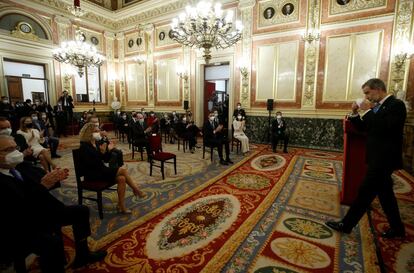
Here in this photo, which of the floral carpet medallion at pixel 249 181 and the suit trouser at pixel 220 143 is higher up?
the suit trouser at pixel 220 143

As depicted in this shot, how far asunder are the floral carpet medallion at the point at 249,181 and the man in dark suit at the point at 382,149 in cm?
175

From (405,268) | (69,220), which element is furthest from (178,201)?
(405,268)

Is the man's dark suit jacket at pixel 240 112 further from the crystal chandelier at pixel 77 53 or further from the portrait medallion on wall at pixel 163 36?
the crystal chandelier at pixel 77 53

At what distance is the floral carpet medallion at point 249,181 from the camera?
4070 mm

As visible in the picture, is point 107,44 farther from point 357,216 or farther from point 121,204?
point 357,216

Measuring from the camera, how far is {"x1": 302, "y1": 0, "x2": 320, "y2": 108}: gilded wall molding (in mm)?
7289

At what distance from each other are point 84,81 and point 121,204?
1138 centimetres

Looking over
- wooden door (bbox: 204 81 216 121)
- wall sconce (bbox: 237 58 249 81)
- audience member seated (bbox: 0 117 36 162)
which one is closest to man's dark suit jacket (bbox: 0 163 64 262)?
audience member seated (bbox: 0 117 36 162)

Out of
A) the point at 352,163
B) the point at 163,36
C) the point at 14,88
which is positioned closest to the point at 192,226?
the point at 352,163

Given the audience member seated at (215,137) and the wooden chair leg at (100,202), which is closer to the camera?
the wooden chair leg at (100,202)

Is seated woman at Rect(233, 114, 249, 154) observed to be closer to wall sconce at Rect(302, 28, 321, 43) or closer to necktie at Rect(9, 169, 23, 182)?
wall sconce at Rect(302, 28, 321, 43)

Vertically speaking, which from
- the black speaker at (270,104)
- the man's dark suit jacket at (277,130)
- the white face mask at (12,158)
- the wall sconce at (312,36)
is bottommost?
the man's dark suit jacket at (277,130)

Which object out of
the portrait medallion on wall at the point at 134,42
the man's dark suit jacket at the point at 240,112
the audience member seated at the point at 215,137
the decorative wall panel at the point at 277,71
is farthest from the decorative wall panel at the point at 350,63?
the portrait medallion on wall at the point at 134,42

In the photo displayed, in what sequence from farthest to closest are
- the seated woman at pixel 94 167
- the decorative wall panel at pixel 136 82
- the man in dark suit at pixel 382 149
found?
the decorative wall panel at pixel 136 82 < the seated woman at pixel 94 167 < the man in dark suit at pixel 382 149
